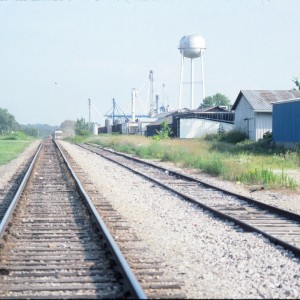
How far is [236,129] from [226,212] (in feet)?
129

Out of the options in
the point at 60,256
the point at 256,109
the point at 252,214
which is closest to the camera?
the point at 60,256

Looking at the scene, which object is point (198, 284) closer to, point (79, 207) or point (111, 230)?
point (111, 230)

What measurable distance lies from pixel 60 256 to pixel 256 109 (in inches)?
1510

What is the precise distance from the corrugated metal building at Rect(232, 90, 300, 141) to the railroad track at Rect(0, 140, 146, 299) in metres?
33.6

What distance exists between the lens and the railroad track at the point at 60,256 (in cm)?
604

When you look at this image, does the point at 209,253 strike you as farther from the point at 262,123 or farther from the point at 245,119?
the point at 245,119

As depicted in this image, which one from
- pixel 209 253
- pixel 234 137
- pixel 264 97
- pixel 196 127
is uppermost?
pixel 264 97

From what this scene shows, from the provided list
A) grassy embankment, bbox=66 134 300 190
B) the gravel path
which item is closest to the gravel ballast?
the gravel path

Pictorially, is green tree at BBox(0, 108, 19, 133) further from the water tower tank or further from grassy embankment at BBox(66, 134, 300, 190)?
grassy embankment at BBox(66, 134, 300, 190)

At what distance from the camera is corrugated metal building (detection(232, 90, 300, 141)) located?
44719mm

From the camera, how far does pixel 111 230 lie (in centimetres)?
941

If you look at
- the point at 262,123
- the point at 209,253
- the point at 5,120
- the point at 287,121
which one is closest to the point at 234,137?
the point at 262,123

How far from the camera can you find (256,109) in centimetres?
4462

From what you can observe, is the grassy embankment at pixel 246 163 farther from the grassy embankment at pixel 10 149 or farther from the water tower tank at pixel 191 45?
the water tower tank at pixel 191 45
